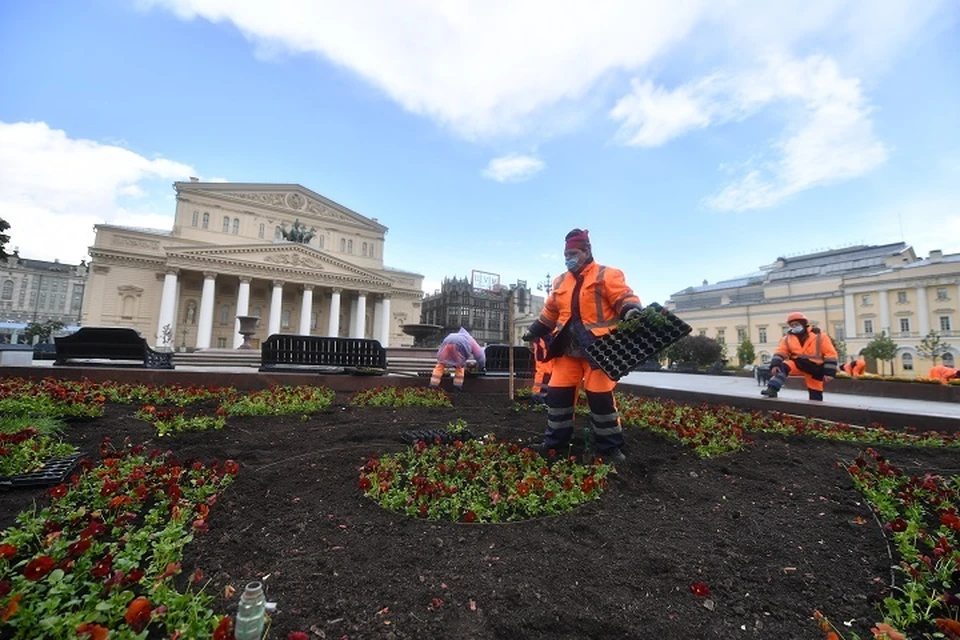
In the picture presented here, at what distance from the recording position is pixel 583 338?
163 inches

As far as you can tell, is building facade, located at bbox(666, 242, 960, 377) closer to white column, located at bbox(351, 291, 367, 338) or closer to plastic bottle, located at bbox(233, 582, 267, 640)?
white column, located at bbox(351, 291, 367, 338)

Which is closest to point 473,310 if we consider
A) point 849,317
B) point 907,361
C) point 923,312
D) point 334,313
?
point 334,313

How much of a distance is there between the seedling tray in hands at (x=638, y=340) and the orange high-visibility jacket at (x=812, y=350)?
5.60 m

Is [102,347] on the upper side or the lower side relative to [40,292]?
lower

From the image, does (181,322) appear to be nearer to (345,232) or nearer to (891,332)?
(345,232)

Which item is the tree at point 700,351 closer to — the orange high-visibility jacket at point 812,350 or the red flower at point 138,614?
the orange high-visibility jacket at point 812,350

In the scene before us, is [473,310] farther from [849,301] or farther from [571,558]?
[571,558]

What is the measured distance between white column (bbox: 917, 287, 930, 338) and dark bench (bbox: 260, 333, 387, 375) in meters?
57.9

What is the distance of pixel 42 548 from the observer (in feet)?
6.29

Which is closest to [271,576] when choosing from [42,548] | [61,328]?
[42,548]

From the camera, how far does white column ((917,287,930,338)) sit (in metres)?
43.8

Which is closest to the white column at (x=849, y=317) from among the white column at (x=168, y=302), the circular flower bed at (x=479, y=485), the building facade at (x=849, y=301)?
the building facade at (x=849, y=301)

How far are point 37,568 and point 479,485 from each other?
227 cm

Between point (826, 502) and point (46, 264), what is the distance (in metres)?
115
